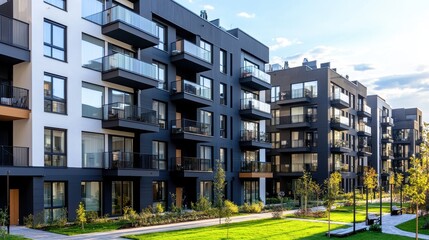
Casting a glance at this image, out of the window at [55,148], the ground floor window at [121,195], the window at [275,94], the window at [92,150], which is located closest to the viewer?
the window at [55,148]

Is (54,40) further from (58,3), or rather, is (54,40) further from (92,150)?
(92,150)

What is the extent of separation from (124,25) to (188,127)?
8896mm

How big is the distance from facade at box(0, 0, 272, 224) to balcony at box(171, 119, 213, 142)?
0.08m

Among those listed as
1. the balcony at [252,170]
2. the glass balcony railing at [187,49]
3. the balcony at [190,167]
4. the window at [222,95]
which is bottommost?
the balcony at [252,170]

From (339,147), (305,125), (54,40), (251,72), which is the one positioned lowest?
(339,147)

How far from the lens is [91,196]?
23312mm

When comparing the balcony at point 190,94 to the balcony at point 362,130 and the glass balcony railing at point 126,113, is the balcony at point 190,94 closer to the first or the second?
the glass balcony railing at point 126,113

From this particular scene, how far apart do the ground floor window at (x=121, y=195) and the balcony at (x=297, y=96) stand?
26669 mm

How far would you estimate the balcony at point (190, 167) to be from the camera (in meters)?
28.9

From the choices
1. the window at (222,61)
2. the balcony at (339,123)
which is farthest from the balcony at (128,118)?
the balcony at (339,123)

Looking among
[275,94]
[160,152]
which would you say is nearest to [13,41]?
[160,152]

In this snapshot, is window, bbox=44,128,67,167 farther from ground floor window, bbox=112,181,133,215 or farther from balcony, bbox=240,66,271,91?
balcony, bbox=240,66,271,91

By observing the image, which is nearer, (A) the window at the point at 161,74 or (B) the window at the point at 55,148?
(B) the window at the point at 55,148

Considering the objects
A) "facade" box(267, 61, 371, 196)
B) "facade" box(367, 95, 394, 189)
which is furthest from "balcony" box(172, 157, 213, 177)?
"facade" box(367, 95, 394, 189)
